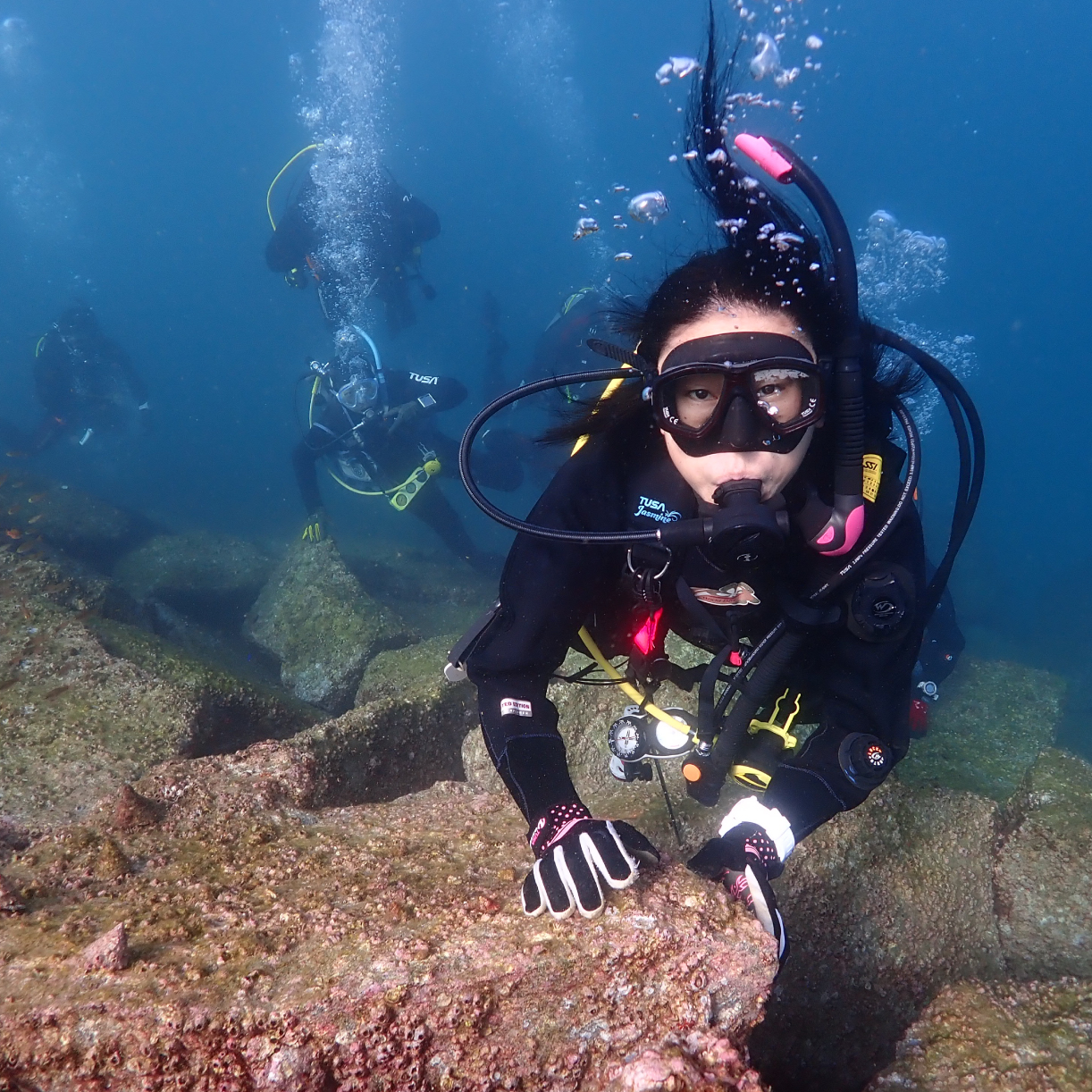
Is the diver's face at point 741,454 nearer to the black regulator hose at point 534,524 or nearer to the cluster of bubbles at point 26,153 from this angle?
the black regulator hose at point 534,524

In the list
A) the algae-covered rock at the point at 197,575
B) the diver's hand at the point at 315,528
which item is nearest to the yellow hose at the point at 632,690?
the diver's hand at the point at 315,528

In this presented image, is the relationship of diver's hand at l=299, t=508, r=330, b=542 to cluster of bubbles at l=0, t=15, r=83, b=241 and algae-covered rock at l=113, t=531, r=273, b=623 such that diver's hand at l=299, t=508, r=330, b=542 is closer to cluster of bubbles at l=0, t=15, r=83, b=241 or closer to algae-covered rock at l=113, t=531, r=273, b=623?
algae-covered rock at l=113, t=531, r=273, b=623

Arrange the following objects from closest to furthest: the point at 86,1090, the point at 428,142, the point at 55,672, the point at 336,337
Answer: the point at 86,1090
the point at 55,672
the point at 336,337
the point at 428,142

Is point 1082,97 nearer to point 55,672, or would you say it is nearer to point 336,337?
point 336,337

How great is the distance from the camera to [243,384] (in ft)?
225

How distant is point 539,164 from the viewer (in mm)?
86625

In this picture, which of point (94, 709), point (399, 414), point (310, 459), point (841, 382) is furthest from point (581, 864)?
point (310, 459)

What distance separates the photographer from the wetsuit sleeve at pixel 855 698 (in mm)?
2102

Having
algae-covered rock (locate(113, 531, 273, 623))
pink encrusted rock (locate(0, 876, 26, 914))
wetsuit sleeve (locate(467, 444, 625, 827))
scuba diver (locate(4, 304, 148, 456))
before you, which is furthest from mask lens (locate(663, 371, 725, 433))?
scuba diver (locate(4, 304, 148, 456))

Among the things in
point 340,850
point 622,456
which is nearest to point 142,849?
point 340,850

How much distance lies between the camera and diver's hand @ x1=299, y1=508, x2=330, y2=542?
9.27 meters

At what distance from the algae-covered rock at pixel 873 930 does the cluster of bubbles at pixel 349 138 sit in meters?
15.2

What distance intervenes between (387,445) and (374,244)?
27.1 feet

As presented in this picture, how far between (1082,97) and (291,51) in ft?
283
